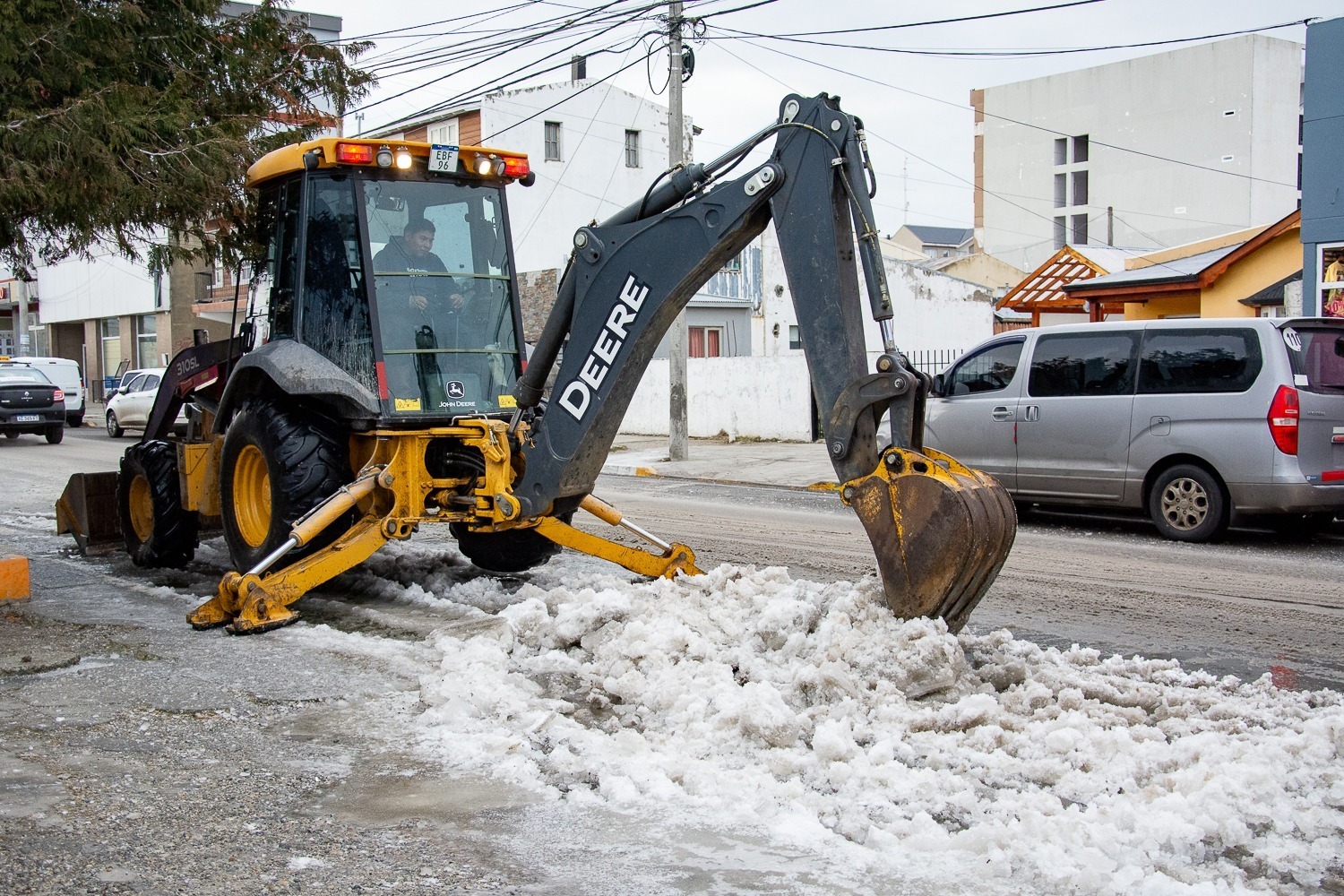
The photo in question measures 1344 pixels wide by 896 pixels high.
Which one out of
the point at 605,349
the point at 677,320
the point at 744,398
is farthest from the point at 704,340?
the point at 605,349

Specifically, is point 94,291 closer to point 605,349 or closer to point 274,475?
point 274,475

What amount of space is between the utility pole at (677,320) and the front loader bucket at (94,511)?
388 inches

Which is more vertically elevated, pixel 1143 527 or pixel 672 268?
pixel 672 268

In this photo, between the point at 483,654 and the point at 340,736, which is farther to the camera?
the point at 483,654

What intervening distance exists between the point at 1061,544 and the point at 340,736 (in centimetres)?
742

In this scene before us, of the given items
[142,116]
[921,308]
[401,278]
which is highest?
[921,308]

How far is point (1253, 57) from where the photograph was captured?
49.6 meters

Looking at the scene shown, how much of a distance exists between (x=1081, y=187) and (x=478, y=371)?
188 ft

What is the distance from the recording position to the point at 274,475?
25.2ft

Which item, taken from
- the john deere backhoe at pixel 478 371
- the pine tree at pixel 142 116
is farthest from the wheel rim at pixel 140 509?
the pine tree at pixel 142 116

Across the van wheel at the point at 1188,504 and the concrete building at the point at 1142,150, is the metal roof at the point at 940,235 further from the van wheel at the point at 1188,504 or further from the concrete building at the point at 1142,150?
the van wheel at the point at 1188,504

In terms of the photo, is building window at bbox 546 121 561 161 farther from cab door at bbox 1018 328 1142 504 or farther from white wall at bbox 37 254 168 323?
cab door at bbox 1018 328 1142 504

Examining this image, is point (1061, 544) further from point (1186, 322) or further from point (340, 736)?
point (340, 736)

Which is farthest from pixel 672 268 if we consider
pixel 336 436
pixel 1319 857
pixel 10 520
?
pixel 10 520
